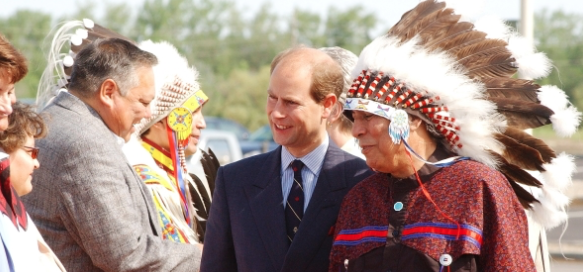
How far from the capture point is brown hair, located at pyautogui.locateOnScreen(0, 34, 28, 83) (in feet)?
7.55

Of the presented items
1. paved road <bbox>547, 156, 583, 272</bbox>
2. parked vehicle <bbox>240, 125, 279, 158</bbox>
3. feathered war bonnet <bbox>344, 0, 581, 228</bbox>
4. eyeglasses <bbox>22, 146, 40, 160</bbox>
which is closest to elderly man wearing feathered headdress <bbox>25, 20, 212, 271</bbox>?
eyeglasses <bbox>22, 146, 40, 160</bbox>

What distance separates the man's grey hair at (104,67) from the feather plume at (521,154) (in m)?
1.62

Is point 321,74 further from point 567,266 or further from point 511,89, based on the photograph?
point 567,266

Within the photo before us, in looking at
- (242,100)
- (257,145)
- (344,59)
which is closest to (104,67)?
(344,59)

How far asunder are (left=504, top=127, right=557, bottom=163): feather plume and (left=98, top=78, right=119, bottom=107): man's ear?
1.66m

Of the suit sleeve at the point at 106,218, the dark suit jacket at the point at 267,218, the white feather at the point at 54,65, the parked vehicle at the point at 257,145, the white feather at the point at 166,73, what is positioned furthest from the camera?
the parked vehicle at the point at 257,145

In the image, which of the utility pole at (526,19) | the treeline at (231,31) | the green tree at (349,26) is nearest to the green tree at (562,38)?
the treeline at (231,31)

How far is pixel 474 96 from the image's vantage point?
2.57 m

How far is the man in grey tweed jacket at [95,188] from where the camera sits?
3000 millimetres

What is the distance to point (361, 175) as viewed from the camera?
291 centimetres

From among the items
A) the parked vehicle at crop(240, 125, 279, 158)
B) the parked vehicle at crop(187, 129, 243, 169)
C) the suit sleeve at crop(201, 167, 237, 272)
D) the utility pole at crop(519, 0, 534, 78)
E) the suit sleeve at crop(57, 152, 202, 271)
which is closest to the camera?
the suit sleeve at crop(201, 167, 237, 272)

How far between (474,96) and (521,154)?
275 millimetres

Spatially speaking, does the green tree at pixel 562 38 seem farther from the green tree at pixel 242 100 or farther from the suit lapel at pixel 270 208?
the suit lapel at pixel 270 208

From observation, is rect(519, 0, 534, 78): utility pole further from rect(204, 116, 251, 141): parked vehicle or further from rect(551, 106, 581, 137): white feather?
rect(204, 116, 251, 141): parked vehicle
